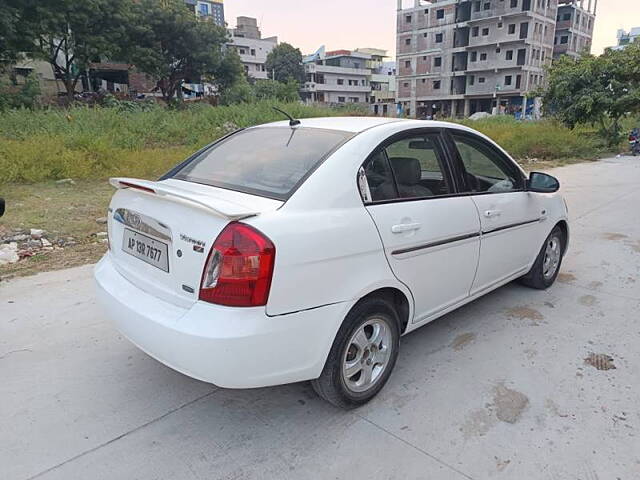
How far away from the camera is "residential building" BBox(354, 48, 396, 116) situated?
68456mm

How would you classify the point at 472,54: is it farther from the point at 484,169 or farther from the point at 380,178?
the point at 380,178

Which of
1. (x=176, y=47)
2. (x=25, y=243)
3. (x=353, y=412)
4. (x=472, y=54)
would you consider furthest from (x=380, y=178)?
(x=472, y=54)

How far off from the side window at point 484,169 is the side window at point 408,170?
0.24 metres

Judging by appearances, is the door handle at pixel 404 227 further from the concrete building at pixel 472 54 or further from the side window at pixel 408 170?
the concrete building at pixel 472 54

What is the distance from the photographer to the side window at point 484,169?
319cm

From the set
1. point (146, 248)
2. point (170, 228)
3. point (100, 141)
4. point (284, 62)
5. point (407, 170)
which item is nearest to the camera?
Result: point (170, 228)

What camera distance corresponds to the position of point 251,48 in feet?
232

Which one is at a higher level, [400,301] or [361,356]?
[400,301]

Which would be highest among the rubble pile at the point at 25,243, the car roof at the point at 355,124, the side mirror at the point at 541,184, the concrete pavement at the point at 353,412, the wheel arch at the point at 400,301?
Result: the car roof at the point at 355,124

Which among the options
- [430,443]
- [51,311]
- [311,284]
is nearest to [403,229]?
[311,284]

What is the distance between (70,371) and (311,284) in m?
1.75

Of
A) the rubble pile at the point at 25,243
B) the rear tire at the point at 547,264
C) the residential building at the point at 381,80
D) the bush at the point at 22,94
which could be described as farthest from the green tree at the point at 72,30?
the residential building at the point at 381,80

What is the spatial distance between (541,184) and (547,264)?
914 millimetres

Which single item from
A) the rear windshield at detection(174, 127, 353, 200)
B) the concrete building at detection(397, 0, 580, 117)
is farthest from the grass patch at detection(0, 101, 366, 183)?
the concrete building at detection(397, 0, 580, 117)
